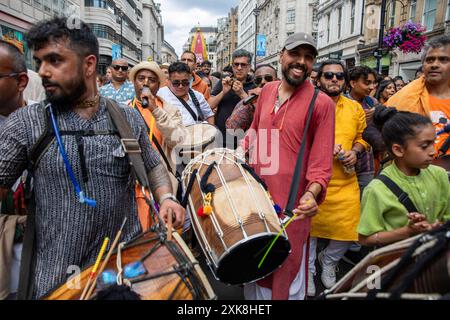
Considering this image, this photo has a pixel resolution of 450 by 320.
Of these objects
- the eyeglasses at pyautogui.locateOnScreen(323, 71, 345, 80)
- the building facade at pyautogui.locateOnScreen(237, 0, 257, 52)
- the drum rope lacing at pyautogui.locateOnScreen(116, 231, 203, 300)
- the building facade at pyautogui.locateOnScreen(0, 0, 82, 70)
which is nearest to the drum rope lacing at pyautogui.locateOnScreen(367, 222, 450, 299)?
the drum rope lacing at pyautogui.locateOnScreen(116, 231, 203, 300)

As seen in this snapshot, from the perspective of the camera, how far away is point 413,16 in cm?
1866

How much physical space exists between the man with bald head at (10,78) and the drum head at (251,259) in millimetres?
1700

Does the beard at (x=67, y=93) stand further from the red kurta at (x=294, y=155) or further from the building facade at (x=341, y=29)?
the building facade at (x=341, y=29)

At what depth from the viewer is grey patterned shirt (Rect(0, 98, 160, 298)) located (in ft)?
5.98

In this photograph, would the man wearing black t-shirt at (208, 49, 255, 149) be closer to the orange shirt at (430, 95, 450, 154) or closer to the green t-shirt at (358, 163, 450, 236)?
the orange shirt at (430, 95, 450, 154)

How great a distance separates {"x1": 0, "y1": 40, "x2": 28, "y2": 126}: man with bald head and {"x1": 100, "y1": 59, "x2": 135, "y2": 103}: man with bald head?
3.76 meters

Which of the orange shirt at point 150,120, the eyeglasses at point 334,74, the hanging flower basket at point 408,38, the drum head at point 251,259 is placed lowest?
the drum head at point 251,259

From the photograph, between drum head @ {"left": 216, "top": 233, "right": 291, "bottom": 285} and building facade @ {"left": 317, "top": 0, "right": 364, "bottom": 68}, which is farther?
building facade @ {"left": 317, "top": 0, "right": 364, "bottom": 68}

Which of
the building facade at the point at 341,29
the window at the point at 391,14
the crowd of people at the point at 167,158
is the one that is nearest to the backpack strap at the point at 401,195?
the crowd of people at the point at 167,158

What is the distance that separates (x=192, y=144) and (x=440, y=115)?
232cm

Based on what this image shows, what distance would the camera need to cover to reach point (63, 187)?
6.09ft

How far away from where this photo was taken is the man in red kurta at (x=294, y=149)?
8.84 feet
